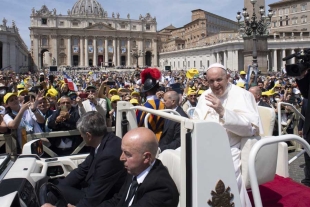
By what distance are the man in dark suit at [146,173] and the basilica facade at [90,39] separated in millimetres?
98367

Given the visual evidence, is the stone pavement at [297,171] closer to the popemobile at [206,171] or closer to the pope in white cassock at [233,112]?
the popemobile at [206,171]

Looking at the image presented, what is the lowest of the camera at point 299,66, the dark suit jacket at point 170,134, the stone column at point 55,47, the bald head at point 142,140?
the dark suit jacket at point 170,134

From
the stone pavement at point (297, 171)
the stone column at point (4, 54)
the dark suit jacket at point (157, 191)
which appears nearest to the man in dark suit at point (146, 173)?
the dark suit jacket at point (157, 191)

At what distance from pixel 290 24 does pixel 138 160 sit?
8837 cm

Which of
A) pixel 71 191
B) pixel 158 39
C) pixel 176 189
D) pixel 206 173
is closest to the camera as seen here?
pixel 206 173

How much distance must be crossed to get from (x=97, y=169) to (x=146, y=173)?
0.77 m

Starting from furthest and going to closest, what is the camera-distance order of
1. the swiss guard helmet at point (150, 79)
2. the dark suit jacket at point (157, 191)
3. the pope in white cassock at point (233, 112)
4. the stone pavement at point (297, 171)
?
1. the swiss guard helmet at point (150, 79)
2. the stone pavement at point (297, 171)
3. the pope in white cassock at point (233, 112)
4. the dark suit jacket at point (157, 191)

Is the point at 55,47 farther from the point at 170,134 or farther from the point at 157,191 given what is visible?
the point at 157,191

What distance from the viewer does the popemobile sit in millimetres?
2215

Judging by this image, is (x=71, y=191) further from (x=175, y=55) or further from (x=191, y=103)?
(x=175, y=55)

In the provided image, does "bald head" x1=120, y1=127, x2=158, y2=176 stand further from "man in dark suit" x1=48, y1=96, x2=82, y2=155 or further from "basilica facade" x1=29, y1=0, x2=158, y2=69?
"basilica facade" x1=29, y1=0, x2=158, y2=69

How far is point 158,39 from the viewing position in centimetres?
12312

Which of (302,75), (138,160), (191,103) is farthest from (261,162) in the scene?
(191,103)

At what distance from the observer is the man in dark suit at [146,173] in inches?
98.1
